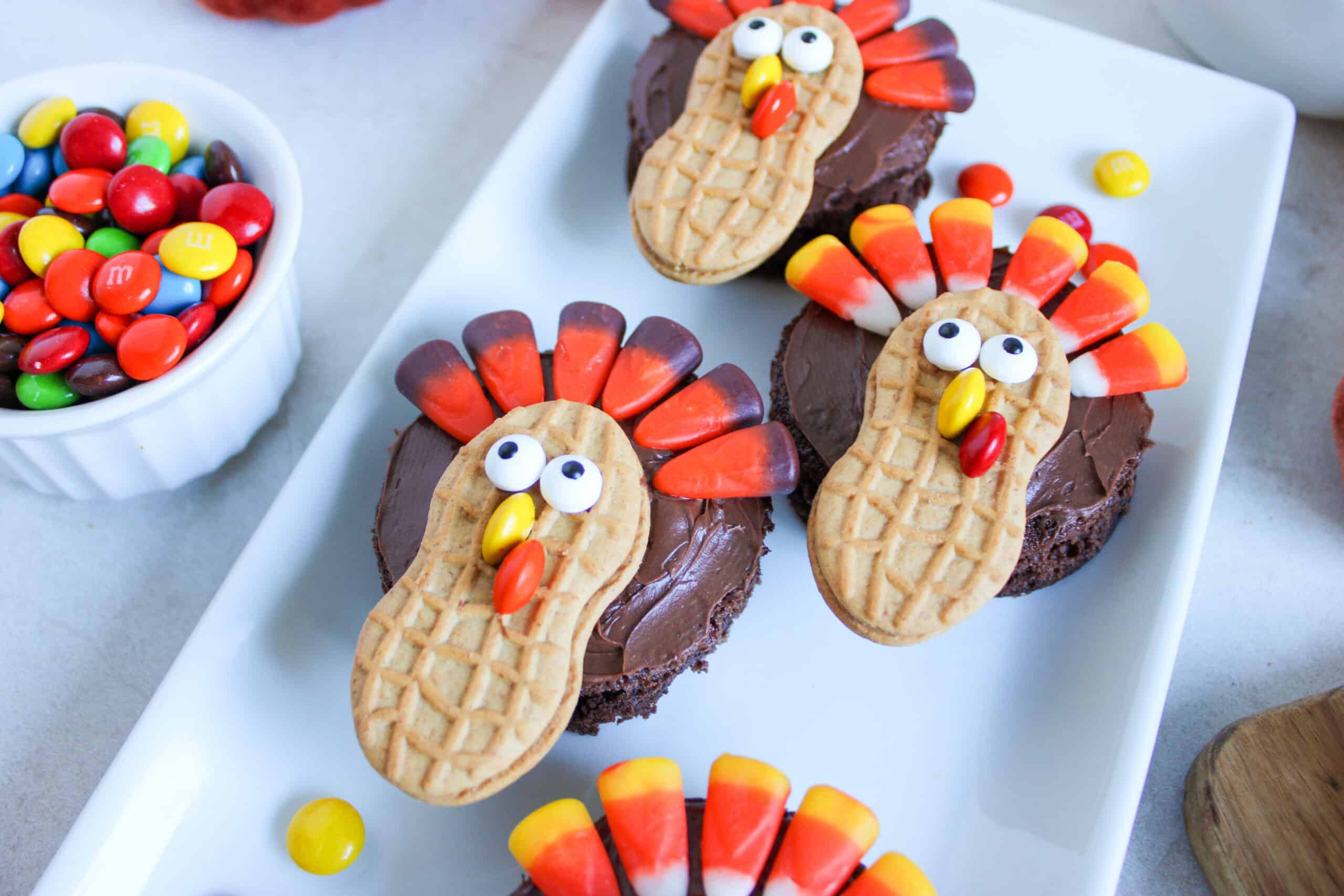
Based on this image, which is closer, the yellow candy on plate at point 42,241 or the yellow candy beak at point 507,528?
the yellow candy beak at point 507,528

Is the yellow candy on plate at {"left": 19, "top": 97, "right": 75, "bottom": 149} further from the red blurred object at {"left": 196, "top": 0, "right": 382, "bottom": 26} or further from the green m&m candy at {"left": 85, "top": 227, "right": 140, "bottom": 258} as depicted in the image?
the red blurred object at {"left": 196, "top": 0, "right": 382, "bottom": 26}

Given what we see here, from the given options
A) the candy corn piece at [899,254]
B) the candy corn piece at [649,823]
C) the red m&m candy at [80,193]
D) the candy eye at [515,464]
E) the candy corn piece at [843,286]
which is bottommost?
the candy corn piece at [649,823]

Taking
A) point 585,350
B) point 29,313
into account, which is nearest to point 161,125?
point 29,313

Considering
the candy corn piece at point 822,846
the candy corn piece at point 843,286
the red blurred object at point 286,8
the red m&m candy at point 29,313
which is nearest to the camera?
the candy corn piece at point 822,846

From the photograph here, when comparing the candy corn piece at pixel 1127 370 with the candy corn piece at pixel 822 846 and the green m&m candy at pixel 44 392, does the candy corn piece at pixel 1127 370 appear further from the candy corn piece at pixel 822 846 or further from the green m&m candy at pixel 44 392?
the green m&m candy at pixel 44 392

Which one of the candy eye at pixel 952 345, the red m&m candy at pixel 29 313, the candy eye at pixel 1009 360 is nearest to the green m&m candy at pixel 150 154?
the red m&m candy at pixel 29 313

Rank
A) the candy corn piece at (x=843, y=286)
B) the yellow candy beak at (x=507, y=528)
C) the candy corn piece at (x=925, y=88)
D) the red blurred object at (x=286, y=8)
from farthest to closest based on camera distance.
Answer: the red blurred object at (x=286, y=8) → the candy corn piece at (x=925, y=88) → the candy corn piece at (x=843, y=286) → the yellow candy beak at (x=507, y=528)

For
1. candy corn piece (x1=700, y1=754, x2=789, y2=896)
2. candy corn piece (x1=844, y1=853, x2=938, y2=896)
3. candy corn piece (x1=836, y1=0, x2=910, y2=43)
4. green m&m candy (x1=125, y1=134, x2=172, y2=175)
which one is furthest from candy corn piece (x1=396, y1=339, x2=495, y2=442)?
candy corn piece (x1=836, y1=0, x2=910, y2=43)

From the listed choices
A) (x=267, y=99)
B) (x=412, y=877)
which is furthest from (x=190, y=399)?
(x=267, y=99)

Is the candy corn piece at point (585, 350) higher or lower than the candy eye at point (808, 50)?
lower
